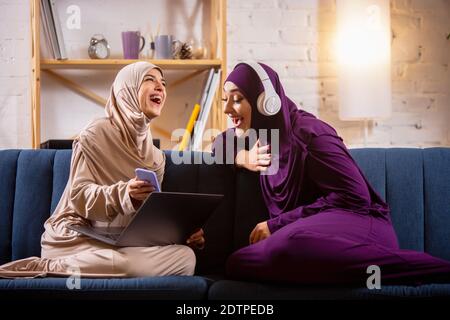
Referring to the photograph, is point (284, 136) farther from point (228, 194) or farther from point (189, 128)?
point (189, 128)

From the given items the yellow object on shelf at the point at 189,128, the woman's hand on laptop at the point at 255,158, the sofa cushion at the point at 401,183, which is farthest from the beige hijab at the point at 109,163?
the yellow object on shelf at the point at 189,128

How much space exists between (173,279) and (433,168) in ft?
2.92

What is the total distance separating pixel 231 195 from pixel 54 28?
117 cm

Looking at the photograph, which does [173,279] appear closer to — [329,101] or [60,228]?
[60,228]

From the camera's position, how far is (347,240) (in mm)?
1876

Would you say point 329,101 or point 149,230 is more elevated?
point 329,101

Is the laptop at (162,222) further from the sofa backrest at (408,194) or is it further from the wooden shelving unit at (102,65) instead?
the wooden shelving unit at (102,65)

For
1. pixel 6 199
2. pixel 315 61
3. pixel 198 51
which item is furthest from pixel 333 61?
pixel 6 199

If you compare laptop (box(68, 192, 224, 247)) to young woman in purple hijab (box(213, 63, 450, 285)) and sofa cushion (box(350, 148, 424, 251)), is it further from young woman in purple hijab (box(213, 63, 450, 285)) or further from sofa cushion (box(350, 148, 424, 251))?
sofa cushion (box(350, 148, 424, 251))

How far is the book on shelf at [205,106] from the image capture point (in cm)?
295

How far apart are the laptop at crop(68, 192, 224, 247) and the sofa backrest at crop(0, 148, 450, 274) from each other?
203 millimetres

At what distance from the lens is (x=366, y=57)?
2939 millimetres
